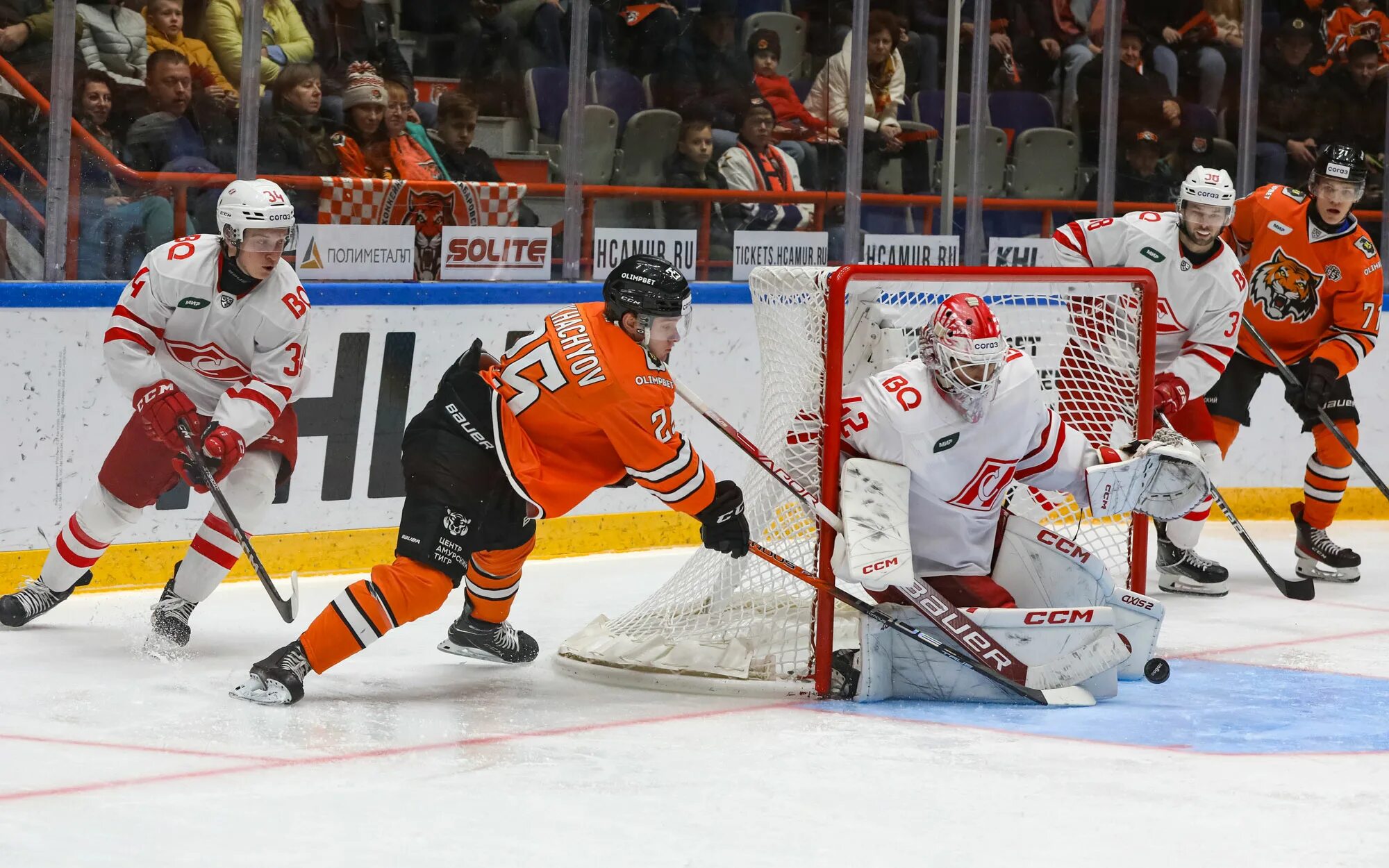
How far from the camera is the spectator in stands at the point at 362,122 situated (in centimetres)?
528

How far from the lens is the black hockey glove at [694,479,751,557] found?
349 cm

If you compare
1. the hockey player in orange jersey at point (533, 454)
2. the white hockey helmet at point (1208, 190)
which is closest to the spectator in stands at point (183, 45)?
the hockey player in orange jersey at point (533, 454)

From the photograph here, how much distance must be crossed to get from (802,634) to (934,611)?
1.49 feet

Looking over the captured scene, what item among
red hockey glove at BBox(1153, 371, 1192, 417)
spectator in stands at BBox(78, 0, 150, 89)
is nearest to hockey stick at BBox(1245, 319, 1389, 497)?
red hockey glove at BBox(1153, 371, 1192, 417)

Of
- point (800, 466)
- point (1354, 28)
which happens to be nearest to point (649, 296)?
point (800, 466)

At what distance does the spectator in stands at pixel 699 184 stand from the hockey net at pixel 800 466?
5.51ft

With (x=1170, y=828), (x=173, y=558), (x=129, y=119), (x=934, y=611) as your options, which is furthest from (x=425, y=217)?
(x=1170, y=828)

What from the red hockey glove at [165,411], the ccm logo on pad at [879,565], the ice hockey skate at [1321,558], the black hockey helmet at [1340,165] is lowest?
the ice hockey skate at [1321,558]

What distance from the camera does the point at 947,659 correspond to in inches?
144

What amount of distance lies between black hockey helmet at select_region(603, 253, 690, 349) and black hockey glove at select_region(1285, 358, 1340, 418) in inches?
102

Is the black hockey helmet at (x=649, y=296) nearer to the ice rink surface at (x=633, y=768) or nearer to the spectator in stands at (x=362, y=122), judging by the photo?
the ice rink surface at (x=633, y=768)

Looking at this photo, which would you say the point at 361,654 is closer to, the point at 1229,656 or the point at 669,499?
the point at 669,499

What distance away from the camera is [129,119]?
4.85 meters

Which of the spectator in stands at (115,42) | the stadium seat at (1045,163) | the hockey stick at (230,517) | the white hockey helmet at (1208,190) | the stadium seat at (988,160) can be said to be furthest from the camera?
the stadium seat at (1045,163)
